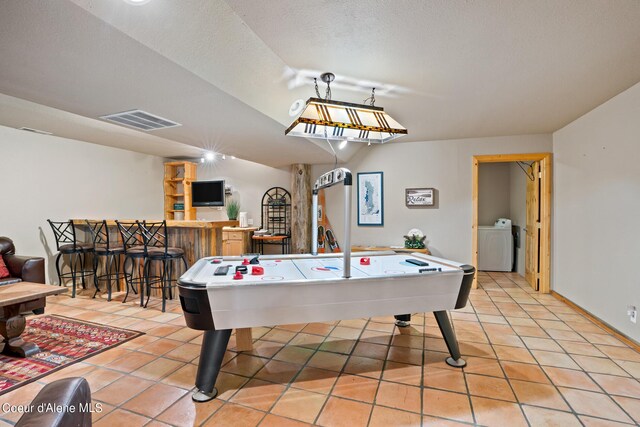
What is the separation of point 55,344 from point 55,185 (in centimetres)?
296

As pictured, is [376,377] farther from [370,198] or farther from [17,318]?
[370,198]

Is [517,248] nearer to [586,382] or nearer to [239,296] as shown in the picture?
[586,382]

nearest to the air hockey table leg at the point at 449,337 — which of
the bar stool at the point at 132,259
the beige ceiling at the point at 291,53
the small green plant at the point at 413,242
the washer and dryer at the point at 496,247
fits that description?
the beige ceiling at the point at 291,53

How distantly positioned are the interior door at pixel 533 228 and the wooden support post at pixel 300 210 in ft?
12.3

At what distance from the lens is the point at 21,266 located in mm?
3732

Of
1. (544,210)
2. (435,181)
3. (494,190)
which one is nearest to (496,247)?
(494,190)

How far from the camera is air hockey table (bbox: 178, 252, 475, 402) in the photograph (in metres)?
1.97

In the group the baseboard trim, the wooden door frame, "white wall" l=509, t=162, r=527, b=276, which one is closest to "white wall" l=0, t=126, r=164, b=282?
the wooden door frame

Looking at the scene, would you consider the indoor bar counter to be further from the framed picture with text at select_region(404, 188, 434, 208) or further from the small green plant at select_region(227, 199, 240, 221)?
the framed picture with text at select_region(404, 188, 434, 208)

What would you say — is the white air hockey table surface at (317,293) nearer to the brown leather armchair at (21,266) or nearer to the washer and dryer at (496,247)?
the brown leather armchair at (21,266)

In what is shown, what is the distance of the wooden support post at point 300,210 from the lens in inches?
221

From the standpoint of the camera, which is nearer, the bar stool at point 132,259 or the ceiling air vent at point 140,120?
the ceiling air vent at point 140,120

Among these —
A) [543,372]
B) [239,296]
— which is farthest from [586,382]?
[239,296]

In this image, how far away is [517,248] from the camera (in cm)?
608
